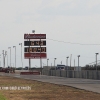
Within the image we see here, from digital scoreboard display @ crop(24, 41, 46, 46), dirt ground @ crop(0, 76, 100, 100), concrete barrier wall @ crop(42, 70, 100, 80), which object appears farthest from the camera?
digital scoreboard display @ crop(24, 41, 46, 46)

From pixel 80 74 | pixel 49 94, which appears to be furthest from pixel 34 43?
pixel 49 94

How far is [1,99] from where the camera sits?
22047mm

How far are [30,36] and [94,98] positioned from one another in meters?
56.6

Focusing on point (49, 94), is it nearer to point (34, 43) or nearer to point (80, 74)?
point (80, 74)

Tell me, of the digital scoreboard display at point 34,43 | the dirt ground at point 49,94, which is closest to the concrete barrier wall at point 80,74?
the digital scoreboard display at point 34,43

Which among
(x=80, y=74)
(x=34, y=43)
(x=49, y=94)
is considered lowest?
(x=49, y=94)

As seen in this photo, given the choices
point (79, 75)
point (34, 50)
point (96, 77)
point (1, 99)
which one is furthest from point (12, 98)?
point (34, 50)

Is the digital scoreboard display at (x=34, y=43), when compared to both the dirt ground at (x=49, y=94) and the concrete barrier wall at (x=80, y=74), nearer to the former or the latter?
the concrete barrier wall at (x=80, y=74)

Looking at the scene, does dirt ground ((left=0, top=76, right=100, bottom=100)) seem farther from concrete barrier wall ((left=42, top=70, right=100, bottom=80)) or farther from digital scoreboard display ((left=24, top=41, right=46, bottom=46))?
digital scoreboard display ((left=24, top=41, right=46, bottom=46))

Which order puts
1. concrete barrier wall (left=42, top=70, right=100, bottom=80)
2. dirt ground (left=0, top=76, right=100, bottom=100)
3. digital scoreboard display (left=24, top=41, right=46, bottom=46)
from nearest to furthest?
dirt ground (left=0, top=76, right=100, bottom=100) < concrete barrier wall (left=42, top=70, right=100, bottom=80) < digital scoreboard display (left=24, top=41, right=46, bottom=46)

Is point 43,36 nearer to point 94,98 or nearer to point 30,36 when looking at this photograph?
point 30,36

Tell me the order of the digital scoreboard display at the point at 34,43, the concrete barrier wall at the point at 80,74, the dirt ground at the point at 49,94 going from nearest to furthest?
1. the dirt ground at the point at 49,94
2. the concrete barrier wall at the point at 80,74
3. the digital scoreboard display at the point at 34,43

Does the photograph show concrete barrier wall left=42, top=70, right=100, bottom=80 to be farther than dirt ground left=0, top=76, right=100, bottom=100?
Yes

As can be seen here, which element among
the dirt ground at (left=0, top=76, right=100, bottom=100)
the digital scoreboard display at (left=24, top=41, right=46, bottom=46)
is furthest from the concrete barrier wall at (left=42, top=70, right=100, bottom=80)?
the dirt ground at (left=0, top=76, right=100, bottom=100)
